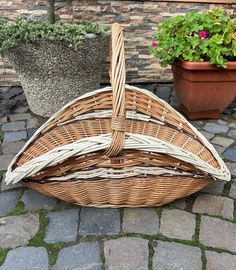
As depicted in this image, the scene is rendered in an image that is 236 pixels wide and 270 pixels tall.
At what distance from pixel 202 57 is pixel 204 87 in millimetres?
231

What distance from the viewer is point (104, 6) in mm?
3559

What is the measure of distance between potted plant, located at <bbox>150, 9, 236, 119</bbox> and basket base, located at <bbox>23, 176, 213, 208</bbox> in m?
1.14

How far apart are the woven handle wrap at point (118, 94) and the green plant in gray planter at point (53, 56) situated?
41.1 inches

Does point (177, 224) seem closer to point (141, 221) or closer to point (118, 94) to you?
point (141, 221)

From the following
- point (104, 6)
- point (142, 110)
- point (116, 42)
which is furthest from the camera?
point (104, 6)

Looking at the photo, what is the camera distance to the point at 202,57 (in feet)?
9.47

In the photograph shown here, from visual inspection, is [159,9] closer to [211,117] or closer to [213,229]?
[211,117]

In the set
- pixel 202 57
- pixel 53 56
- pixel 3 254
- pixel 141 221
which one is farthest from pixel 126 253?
pixel 202 57

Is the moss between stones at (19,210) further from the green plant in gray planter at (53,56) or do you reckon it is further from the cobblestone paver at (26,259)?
the green plant in gray planter at (53,56)

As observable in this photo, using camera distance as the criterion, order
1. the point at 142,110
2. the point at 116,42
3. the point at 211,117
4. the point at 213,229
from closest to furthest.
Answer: the point at 116,42 → the point at 213,229 → the point at 142,110 → the point at 211,117

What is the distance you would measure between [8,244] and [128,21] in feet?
8.33

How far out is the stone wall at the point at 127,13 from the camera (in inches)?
139

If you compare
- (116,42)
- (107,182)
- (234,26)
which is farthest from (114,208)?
(234,26)

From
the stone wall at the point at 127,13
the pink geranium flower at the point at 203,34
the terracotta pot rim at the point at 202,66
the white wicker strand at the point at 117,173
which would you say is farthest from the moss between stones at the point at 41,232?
the stone wall at the point at 127,13
